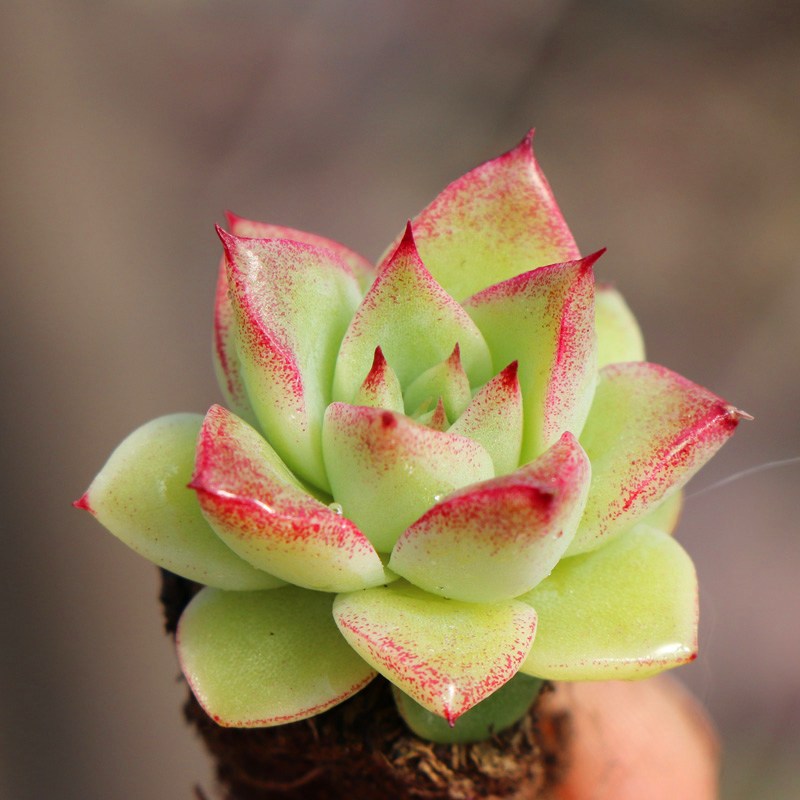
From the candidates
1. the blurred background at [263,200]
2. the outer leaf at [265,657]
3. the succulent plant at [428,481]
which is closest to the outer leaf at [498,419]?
the succulent plant at [428,481]

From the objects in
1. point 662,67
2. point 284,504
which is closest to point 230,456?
point 284,504

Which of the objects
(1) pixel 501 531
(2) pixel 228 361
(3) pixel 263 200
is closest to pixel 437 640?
(1) pixel 501 531

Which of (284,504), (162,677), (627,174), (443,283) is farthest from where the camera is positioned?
(627,174)

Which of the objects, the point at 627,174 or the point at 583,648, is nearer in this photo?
the point at 583,648

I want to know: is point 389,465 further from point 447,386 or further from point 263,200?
point 263,200

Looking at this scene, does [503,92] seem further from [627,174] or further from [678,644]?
[678,644]
